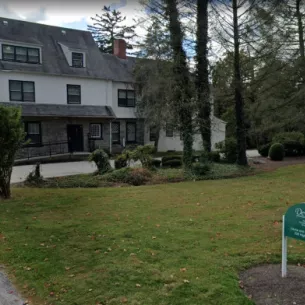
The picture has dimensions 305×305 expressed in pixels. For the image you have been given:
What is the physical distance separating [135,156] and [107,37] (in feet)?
123

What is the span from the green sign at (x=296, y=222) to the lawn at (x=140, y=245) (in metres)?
0.85

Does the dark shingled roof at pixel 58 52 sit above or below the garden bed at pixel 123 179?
above

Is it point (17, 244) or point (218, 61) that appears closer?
point (17, 244)

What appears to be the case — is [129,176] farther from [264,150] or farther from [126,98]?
[126,98]

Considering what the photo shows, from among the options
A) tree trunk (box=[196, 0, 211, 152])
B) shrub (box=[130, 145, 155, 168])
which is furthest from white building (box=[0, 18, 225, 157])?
shrub (box=[130, 145, 155, 168])

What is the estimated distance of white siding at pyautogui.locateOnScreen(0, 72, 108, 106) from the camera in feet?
70.5

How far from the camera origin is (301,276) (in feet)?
13.0

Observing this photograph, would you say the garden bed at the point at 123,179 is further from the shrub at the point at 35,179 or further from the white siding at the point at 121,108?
the white siding at the point at 121,108

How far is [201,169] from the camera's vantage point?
539 inches

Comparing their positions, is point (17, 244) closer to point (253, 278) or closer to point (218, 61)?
point (253, 278)

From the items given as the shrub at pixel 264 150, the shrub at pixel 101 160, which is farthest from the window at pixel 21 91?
the shrub at pixel 264 150

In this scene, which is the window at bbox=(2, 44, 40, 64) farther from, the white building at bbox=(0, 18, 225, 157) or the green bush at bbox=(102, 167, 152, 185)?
the green bush at bbox=(102, 167, 152, 185)

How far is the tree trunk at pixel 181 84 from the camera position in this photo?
14820 mm

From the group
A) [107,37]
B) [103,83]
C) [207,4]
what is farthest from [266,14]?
[107,37]
